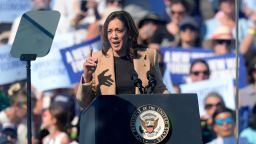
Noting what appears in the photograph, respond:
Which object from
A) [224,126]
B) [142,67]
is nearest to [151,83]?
[142,67]

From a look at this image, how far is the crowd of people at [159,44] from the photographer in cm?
984

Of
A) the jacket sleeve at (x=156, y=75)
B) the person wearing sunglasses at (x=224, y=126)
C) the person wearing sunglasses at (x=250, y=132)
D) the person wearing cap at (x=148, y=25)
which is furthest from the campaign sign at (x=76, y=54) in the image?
the jacket sleeve at (x=156, y=75)

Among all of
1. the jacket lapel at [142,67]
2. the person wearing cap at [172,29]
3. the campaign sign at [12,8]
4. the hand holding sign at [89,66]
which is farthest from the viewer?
the person wearing cap at [172,29]

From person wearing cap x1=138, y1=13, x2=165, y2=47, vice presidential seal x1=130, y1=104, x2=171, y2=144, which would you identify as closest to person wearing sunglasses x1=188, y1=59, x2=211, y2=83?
person wearing cap x1=138, y1=13, x2=165, y2=47

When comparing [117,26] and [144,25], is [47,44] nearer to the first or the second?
[117,26]

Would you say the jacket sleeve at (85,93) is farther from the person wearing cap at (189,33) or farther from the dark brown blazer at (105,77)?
the person wearing cap at (189,33)

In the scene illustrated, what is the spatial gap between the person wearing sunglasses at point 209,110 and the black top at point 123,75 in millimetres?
4606

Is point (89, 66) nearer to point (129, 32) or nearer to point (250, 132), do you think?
point (129, 32)

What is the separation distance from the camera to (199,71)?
1032cm

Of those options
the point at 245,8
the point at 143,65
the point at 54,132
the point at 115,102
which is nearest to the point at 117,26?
the point at 143,65

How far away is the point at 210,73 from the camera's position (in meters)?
10.3

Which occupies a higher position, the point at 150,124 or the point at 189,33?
the point at 189,33

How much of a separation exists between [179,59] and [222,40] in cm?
57

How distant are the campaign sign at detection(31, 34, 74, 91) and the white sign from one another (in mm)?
1366
